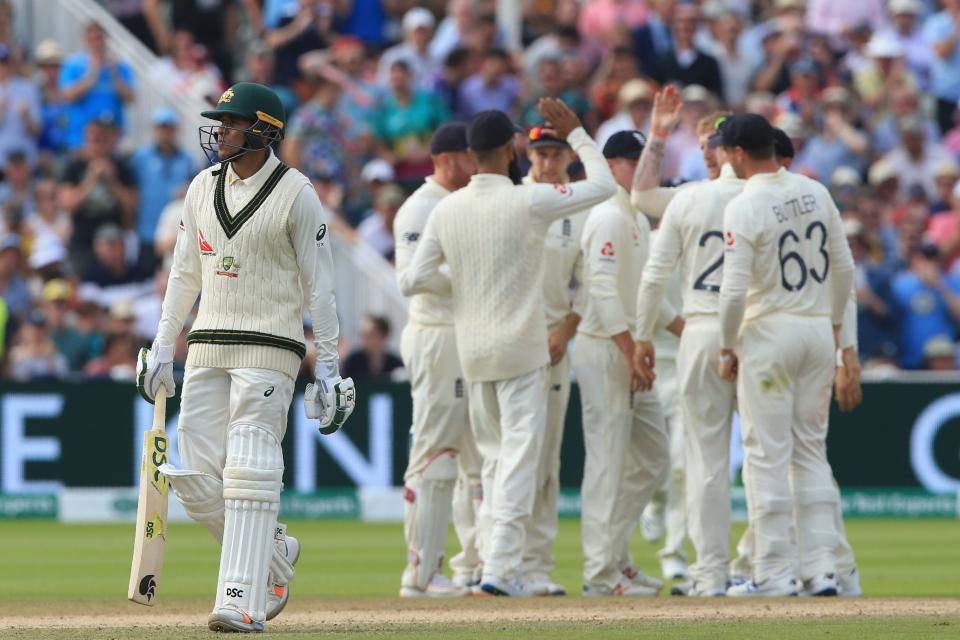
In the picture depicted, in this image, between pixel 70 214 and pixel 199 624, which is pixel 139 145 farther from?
pixel 199 624

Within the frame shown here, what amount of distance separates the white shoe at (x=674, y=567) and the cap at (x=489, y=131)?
2868 millimetres

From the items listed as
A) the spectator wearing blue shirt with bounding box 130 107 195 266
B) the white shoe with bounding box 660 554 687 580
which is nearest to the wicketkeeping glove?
the white shoe with bounding box 660 554 687 580

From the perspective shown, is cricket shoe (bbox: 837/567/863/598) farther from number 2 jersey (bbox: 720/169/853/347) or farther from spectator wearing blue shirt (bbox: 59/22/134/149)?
spectator wearing blue shirt (bbox: 59/22/134/149)

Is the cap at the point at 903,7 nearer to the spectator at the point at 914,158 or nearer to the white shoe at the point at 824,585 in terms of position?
the spectator at the point at 914,158

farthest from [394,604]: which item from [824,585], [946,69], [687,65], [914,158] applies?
[946,69]

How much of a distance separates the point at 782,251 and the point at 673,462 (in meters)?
2.59

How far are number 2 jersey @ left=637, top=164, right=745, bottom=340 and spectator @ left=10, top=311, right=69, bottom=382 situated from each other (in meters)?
7.51

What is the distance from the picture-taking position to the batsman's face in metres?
10.1

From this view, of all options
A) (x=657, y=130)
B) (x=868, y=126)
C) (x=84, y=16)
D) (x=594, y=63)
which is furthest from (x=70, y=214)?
(x=657, y=130)

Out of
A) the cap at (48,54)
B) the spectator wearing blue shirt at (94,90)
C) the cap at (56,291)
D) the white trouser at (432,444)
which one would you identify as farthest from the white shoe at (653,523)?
the cap at (48,54)

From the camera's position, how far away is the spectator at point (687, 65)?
1836cm

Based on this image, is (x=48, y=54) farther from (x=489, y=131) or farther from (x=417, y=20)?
(x=489, y=131)

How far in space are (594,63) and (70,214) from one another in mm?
5293

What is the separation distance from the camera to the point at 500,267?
9.30 m
